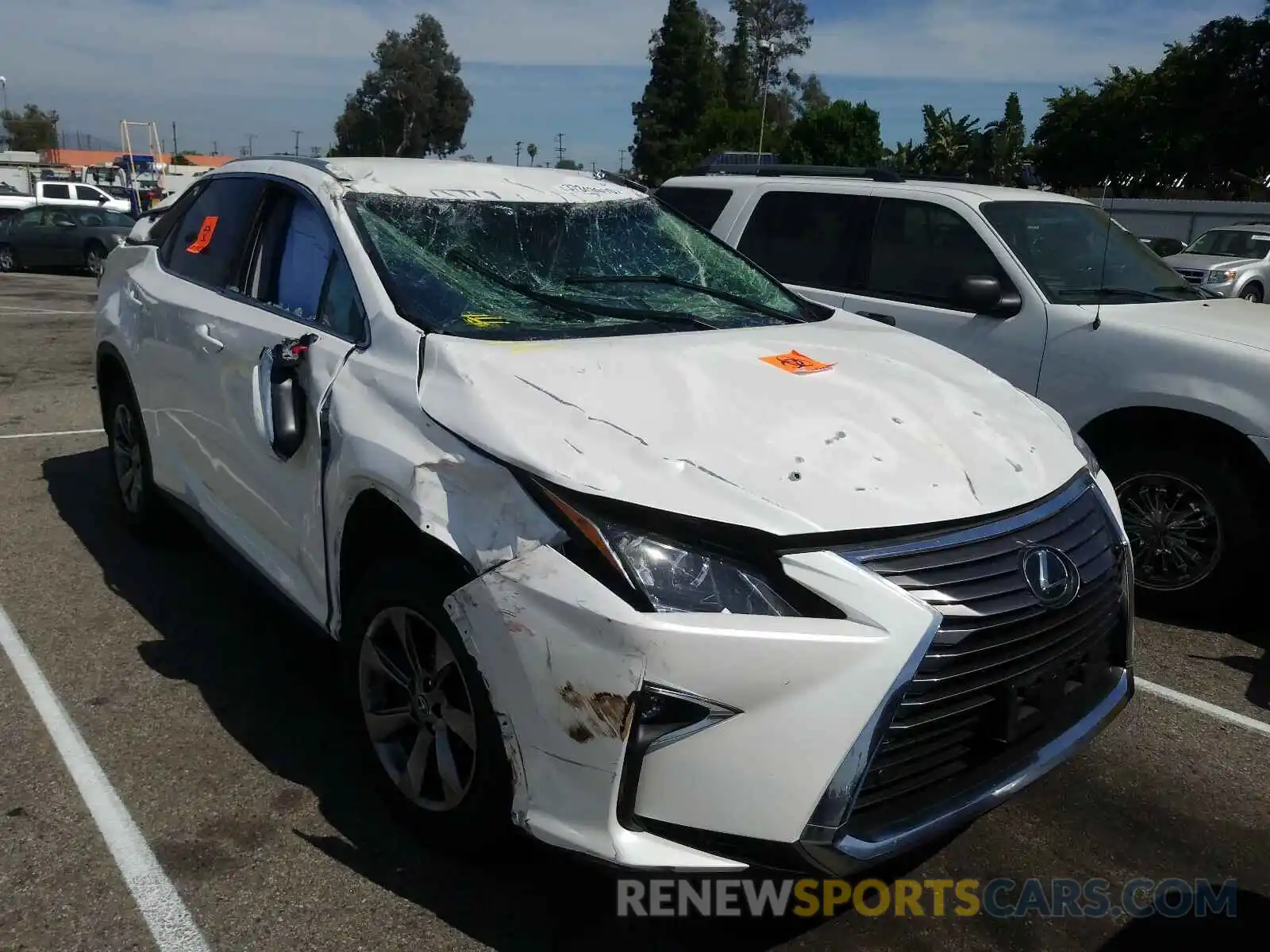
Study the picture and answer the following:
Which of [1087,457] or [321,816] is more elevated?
[1087,457]

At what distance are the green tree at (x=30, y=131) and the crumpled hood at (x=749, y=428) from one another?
122763 millimetres

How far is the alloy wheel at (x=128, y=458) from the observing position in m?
4.87

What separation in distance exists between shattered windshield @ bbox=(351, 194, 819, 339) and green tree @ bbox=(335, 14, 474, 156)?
3839cm

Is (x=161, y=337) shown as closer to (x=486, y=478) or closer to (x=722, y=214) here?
(x=486, y=478)

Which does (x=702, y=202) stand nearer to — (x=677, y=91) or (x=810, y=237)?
(x=810, y=237)

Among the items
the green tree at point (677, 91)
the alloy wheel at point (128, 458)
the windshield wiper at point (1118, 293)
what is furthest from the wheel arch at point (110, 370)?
the green tree at point (677, 91)

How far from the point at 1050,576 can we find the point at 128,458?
421 centimetres

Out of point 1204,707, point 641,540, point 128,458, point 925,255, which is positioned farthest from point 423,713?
point 925,255

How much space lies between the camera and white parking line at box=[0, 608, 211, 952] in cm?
257

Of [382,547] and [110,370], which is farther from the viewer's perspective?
[110,370]

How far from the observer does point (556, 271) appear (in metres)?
3.61

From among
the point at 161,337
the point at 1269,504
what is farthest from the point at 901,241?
the point at 161,337

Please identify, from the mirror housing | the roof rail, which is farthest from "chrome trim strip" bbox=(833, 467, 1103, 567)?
the roof rail

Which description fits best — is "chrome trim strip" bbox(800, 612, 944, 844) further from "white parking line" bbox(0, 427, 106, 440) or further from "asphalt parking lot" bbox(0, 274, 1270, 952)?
"white parking line" bbox(0, 427, 106, 440)
